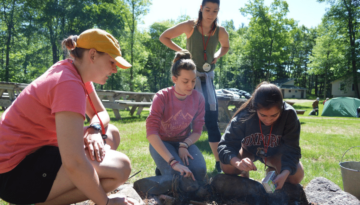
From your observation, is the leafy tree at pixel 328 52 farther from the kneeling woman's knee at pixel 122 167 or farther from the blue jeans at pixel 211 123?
the kneeling woman's knee at pixel 122 167

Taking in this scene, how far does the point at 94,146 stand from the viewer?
184 cm

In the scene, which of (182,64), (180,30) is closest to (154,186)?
(182,64)

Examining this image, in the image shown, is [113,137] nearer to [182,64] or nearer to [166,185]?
[166,185]

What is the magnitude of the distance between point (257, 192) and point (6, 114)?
2243 mm

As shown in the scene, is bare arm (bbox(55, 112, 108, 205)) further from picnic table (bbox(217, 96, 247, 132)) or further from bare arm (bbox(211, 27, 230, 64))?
picnic table (bbox(217, 96, 247, 132))

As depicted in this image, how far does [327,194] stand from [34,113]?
2.64 metres

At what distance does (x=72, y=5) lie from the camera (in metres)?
25.8

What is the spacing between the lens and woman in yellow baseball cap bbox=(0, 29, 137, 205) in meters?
1.41

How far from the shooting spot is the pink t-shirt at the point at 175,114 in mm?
2814

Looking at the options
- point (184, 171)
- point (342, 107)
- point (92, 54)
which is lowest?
point (342, 107)

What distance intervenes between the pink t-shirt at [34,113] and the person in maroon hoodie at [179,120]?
1195 mm

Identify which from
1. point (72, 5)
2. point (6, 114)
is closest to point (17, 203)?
point (6, 114)

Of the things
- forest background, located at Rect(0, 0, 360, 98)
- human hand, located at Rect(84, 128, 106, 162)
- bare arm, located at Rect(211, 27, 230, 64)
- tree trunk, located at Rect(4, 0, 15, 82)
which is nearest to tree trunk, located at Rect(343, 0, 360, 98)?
forest background, located at Rect(0, 0, 360, 98)

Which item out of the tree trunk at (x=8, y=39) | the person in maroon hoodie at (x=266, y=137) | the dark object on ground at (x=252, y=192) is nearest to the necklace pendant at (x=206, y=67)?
the person in maroon hoodie at (x=266, y=137)
